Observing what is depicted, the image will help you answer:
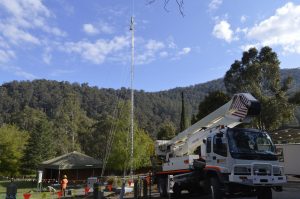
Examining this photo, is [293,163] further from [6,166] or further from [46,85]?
[46,85]

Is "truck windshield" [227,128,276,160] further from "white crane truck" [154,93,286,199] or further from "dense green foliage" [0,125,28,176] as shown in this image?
"dense green foliage" [0,125,28,176]

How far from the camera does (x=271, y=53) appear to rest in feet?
146

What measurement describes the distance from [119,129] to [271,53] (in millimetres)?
22908

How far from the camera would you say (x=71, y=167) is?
48.3m

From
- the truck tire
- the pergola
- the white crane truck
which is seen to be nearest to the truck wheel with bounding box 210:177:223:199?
the white crane truck

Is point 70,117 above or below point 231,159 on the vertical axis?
above

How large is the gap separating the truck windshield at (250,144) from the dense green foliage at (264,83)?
1067 inches

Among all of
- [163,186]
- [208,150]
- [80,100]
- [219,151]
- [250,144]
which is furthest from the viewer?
[80,100]

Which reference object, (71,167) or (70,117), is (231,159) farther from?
(70,117)

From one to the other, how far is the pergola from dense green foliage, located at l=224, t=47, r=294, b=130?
1972cm

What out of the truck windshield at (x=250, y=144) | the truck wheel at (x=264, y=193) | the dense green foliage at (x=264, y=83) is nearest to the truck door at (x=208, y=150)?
the truck windshield at (x=250, y=144)

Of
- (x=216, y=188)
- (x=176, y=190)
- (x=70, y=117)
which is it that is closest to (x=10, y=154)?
(x=70, y=117)

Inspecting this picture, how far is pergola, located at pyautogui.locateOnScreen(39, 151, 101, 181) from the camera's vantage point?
158 feet

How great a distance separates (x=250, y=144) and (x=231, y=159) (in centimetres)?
95
